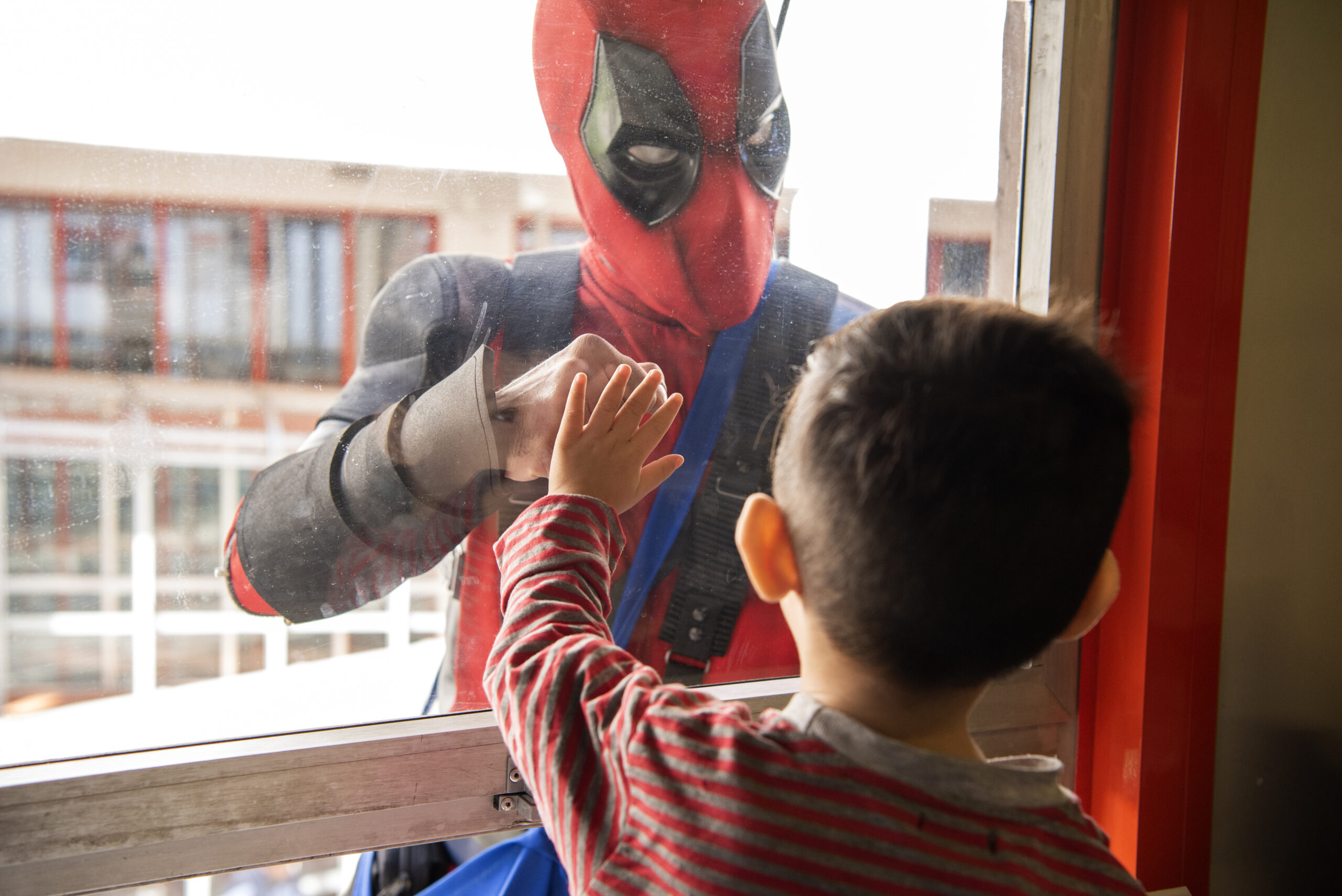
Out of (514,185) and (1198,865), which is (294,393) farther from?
(1198,865)

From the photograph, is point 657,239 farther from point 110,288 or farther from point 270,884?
point 270,884

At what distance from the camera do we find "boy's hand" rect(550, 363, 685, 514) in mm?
668

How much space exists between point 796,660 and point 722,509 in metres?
0.24

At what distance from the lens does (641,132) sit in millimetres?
839

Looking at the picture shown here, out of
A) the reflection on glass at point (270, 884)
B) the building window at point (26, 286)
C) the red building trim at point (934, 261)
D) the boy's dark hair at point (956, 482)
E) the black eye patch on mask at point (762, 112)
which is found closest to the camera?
the boy's dark hair at point (956, 482)

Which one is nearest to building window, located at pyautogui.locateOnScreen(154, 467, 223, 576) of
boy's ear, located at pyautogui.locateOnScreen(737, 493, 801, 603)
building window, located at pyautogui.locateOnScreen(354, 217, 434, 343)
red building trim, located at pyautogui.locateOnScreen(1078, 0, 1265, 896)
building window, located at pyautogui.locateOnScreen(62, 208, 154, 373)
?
building window, located at pyautogui.locateOnScreen(62, 208, 154, 373)

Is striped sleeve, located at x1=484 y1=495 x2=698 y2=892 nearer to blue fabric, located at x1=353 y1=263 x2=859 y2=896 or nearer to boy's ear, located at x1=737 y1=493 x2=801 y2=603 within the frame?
boy's ear, located at x1=737 y1=493 x2=801 y2=603

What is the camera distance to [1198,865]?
103 centimetres

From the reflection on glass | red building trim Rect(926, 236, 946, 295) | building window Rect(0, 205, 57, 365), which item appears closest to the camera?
building window Rect(0, 205, 57, 365)

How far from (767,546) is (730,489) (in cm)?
44

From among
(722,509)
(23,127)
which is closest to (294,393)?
(23,127)

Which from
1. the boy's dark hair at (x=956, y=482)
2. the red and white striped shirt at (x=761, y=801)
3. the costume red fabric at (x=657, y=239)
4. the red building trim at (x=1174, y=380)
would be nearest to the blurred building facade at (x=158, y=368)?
the costume red fabric at (x=657, y=239)

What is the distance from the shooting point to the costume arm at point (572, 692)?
510mm

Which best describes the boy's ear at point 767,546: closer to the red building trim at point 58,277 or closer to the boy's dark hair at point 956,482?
the boy's dark hair at point 956,482
